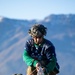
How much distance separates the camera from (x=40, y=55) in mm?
9445

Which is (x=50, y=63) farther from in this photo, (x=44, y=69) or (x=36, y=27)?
(x=36, y=27)

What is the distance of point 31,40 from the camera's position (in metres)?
9.57

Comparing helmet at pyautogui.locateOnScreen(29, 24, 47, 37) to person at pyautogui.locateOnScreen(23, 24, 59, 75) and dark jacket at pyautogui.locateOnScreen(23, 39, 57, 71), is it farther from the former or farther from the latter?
dark jacket at pyautogui.locateOnScreen(23, 39, 57, 71)

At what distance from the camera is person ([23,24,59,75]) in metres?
9.17

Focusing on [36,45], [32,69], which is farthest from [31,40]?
[32,69]

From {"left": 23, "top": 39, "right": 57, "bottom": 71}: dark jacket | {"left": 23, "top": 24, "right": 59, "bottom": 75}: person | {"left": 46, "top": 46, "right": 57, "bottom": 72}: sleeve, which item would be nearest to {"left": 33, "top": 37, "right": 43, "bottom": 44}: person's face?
{"left": 23, "top": 24, "right": 59, "bottom": 75}: person

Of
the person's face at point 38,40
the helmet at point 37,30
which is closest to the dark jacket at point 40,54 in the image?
the person's face at point 38,40

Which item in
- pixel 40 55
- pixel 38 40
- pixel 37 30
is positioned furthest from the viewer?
pixel 40 55

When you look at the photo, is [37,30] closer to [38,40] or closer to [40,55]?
[38,40]

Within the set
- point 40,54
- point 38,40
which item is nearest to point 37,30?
point 38,40

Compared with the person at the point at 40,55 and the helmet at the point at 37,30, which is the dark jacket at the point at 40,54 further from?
the helmet at the point at 37,30

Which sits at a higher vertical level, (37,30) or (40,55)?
(37,30)

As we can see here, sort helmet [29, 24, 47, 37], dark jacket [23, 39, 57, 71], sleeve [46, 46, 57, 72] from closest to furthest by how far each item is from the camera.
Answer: helmet [29, 24, 47, 37] < sleeve [46, 46, 57, 72] < dark jacket [23, 39, 57, 71]

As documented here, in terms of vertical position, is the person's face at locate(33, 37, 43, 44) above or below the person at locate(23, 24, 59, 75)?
above
